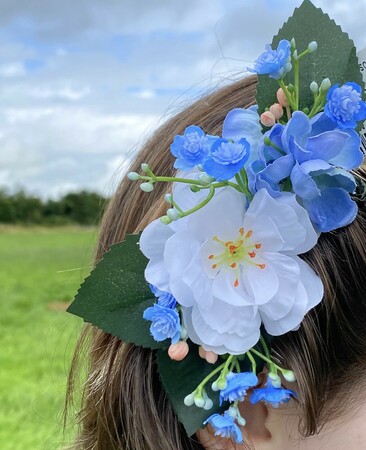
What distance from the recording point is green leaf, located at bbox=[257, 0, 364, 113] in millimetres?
894

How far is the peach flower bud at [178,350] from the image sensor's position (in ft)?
2.81

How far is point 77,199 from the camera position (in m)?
23.3

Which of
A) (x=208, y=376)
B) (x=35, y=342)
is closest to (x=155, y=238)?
(x=208, y=376)

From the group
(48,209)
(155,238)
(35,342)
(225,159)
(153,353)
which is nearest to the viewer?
(225,159)

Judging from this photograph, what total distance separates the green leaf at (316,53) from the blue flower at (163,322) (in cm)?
27

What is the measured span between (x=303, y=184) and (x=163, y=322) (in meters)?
0.23

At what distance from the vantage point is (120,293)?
93 centimetres

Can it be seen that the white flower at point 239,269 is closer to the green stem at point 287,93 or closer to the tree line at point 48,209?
the green stem at point 287,93

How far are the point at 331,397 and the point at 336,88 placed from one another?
0.42m

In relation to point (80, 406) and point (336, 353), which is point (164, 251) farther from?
point (80, 406)

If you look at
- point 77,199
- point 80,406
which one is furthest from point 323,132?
point 77,199

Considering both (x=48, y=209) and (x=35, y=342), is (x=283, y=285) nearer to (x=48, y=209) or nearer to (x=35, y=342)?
(x=35, y=342)

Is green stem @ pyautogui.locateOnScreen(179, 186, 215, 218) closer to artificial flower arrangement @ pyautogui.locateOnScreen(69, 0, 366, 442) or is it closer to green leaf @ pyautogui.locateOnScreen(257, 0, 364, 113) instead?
artificial flower arrangement @ pyautogui.locateOnScreen(69, 0, 366, 442)

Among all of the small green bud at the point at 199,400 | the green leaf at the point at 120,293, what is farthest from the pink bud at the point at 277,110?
the small green bud at the point at 199,400
